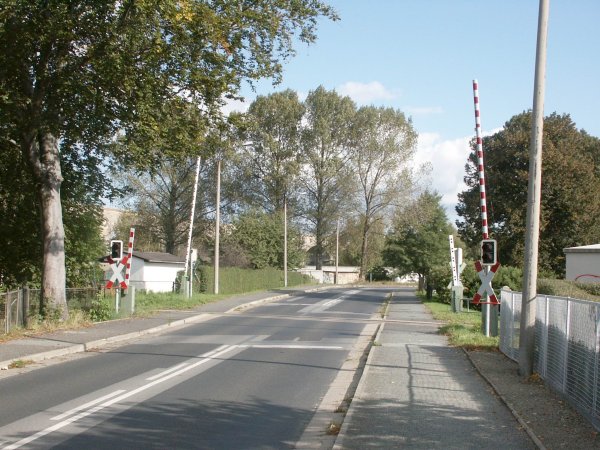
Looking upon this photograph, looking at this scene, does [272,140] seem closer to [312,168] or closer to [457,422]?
[312,168]

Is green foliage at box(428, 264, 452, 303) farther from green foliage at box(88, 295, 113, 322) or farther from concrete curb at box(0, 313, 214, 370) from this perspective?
green foliage at box(88, 295, 113, 322)

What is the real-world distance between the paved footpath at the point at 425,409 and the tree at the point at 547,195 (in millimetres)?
29639

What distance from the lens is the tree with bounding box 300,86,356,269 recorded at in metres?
70.1

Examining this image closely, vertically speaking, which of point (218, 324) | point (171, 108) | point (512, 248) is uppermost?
point (171, 108)

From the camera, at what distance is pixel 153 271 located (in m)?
45.9

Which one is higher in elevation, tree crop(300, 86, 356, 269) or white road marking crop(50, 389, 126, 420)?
tree crop(300, 86, 356, 269)

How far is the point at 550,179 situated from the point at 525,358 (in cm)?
3294

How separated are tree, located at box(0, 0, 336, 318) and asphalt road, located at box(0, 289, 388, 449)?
241 inches

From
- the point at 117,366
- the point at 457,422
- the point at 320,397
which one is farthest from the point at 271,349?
the point at 457,422

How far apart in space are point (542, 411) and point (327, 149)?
62994 mm

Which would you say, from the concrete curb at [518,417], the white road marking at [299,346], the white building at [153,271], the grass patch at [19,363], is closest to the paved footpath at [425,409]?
the concrete curb at [518,417]

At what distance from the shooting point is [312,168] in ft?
232

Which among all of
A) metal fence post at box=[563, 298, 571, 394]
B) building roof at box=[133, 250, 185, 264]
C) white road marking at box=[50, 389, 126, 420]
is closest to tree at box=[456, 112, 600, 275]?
building roof at box=[133, 250, 185, 264]

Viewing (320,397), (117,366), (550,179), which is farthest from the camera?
(550,179)
